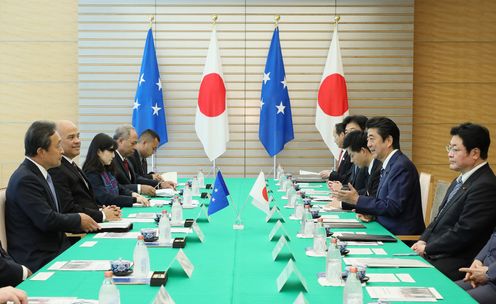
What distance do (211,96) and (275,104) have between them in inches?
35.5

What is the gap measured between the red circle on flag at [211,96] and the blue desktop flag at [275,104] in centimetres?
61

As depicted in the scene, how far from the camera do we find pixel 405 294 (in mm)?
2543

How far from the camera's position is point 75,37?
9281 mm

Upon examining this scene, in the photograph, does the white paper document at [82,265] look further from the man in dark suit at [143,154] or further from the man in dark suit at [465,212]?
the man in dark suit at [143,154]

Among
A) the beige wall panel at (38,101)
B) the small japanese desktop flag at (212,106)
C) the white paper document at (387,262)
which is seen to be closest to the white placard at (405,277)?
the white paper document at (387,262)

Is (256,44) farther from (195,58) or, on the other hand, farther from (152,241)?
(152,241)

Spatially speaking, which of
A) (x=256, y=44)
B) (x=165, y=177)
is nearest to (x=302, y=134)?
(x=256, y=44)

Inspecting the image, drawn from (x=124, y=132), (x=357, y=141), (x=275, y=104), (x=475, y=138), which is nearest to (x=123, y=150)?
(x=124, y=132)

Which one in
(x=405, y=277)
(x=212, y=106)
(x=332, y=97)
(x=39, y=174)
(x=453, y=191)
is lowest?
(x=405, y=277)

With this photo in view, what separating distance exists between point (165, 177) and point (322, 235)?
4.15 m

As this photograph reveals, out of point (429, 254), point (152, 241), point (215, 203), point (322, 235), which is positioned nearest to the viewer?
point (322, 235)

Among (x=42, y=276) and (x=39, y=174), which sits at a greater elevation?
(x=39, y=174)

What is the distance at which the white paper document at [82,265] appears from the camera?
297cm

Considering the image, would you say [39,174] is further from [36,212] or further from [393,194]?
[393,194]
